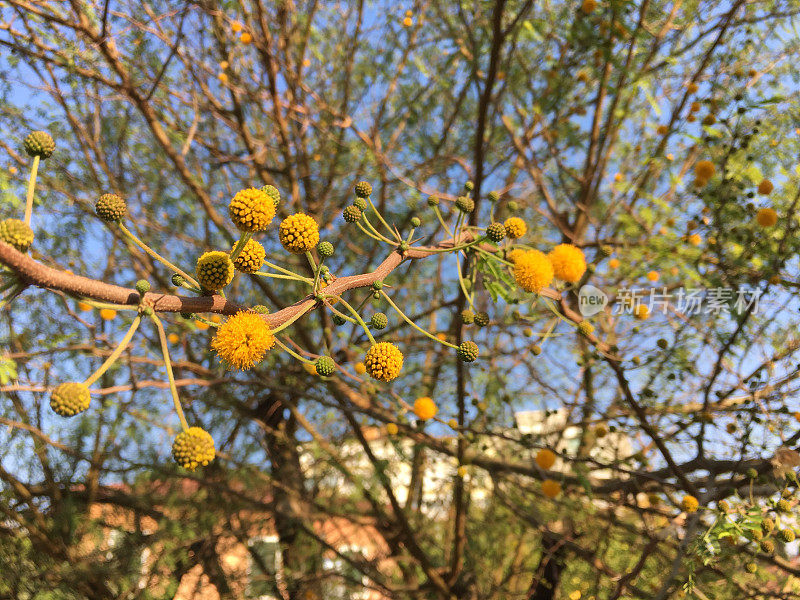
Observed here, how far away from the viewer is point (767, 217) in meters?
2.96

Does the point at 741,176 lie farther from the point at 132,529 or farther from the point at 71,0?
the point at 132,529

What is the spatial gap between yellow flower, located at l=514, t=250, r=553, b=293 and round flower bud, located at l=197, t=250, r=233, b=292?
1.08m

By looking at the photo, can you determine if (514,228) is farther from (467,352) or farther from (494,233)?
(467,352)

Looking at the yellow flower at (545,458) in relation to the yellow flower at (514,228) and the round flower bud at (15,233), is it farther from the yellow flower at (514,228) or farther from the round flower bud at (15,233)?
the round flower bud at (15,233)

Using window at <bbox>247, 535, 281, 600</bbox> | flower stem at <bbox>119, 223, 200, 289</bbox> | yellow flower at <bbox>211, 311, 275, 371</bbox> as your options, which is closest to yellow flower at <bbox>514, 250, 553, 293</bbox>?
yellow flower at <bbox>211, 311, 275, 371</bbox>

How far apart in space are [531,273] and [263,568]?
4.51 meters

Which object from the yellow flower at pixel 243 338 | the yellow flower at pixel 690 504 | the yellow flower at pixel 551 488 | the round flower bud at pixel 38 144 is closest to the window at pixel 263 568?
the yellow flower at pixel 551 488

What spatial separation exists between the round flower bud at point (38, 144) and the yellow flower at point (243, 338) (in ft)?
2.08

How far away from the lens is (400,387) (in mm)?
4812

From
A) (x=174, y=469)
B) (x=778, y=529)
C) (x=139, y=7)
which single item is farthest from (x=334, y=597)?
(x=139, y=7)

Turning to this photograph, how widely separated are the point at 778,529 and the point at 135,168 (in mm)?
5724

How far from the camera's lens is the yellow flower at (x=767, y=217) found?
2.96 meters

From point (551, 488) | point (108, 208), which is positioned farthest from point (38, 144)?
point (551, 488)

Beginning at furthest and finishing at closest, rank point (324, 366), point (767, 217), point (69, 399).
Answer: point (767, 217)
point (324, 366)
point (69, 399)
